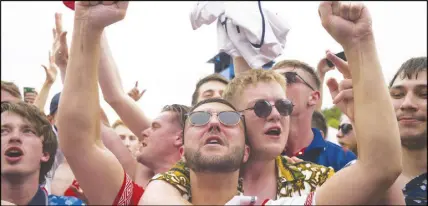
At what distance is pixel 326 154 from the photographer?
11.3ft

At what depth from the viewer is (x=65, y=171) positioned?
4590mm

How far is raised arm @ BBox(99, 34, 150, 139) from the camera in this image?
3.56m

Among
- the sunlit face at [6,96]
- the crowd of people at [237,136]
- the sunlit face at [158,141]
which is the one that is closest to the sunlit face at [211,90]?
the crowd of people at [237,136]

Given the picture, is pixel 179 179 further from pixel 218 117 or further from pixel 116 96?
pixel 116 96

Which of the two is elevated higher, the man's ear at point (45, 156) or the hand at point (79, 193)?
the man's ear at point (45, 156)

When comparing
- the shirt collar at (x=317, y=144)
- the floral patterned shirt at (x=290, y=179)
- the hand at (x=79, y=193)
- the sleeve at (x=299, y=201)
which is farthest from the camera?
the hand at (x=79, y=193)

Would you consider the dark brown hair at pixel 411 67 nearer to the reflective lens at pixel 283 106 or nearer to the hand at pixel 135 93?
the reflective lens at pixel 283 106

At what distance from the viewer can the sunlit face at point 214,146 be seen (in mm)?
2529

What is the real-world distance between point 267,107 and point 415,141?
0.89m

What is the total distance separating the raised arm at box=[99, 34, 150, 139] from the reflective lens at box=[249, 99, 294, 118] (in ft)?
3.67

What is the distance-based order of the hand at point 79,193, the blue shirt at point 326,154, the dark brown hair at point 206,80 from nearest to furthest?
the blue shirt at point 326,154, the hand at point 79,193, the dark brown hair at point 206,80

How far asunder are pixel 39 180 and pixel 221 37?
5.45ft

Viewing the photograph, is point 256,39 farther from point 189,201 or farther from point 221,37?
point 189,201

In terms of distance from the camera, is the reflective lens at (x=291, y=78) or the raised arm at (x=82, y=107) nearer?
the raised arm at (x=82, y=107)
